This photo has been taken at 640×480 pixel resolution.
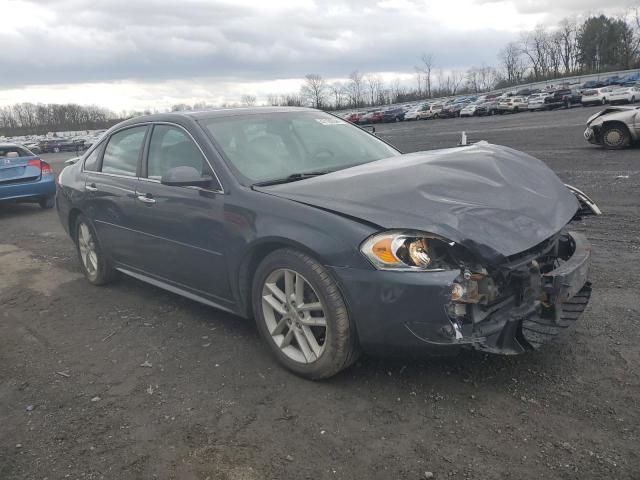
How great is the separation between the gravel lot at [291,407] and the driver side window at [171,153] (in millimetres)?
1226

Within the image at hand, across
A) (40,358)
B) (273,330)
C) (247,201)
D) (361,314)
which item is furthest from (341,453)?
(40,358)

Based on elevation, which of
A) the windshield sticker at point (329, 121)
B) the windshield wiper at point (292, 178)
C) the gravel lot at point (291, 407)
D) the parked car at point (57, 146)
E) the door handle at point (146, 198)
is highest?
the parked car at point (57, 146)

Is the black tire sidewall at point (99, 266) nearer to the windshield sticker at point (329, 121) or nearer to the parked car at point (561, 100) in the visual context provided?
the windshield sticker at point (329, 121)

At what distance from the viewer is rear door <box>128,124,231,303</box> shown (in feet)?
12.2

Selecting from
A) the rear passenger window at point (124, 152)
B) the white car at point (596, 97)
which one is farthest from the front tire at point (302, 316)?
the white car at point (596, 97)

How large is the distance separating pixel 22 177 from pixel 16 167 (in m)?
0.21

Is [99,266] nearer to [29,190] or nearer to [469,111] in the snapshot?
[29,190]

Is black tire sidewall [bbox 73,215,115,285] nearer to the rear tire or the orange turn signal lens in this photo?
the orange turn signal lens

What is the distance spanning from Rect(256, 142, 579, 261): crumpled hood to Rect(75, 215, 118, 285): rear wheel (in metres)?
2.54

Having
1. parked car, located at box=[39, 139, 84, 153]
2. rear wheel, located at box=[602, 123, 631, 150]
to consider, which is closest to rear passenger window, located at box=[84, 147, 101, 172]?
rear wheel, located at box=[602, 123, 631, 150]

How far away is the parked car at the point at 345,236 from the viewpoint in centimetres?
282

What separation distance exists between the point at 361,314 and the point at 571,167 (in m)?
10.0

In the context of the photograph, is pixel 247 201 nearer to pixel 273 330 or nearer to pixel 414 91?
pixel 273 330

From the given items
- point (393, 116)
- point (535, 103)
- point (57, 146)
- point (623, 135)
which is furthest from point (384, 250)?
point (57, 146)
